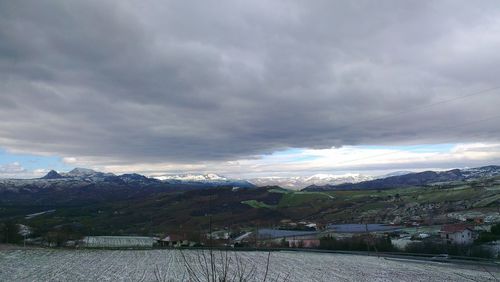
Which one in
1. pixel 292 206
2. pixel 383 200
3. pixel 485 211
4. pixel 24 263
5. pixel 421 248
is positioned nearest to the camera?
pixel 24 263

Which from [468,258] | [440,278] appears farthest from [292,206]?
[440,278]

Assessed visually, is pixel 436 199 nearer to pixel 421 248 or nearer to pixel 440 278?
pixel 421 248

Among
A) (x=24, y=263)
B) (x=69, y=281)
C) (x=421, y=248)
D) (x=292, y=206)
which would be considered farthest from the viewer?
(x=292, y=206)

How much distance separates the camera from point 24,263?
1954 inches

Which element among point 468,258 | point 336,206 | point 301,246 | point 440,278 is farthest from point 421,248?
point 336,206

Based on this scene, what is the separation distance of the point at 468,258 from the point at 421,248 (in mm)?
13215

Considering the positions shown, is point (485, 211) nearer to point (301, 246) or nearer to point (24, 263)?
point (301, 246)

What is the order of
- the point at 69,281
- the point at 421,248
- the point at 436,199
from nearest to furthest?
the point at 69,281 → the point at 421,248 → the point at 436,199

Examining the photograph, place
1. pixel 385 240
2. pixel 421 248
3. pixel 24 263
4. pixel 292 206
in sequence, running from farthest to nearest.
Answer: pixel 292 206 → pixel 385 240 → pixel 421 248 → pixel 24 263

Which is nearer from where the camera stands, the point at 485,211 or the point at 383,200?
the point at 485,211

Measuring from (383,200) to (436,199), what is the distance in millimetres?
23438

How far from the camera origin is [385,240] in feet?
243

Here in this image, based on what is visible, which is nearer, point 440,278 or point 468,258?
point 440,278

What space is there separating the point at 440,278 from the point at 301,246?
Result: 4777cm
